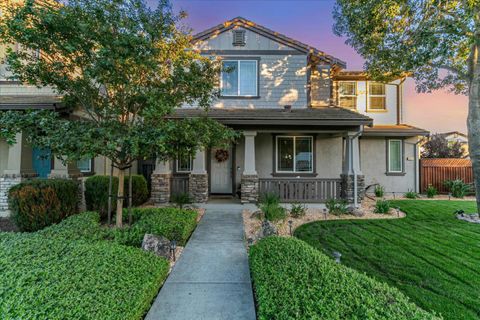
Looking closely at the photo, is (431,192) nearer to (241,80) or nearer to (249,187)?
(249,187)

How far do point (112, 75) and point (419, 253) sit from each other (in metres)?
7.62

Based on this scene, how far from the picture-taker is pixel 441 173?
43.4ft

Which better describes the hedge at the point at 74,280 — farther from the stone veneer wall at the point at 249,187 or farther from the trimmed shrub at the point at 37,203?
the stone veneer wall at the point at 249,187

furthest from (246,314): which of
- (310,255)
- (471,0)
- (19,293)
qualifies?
(471,0)

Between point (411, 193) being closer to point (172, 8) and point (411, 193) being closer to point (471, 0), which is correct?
point (471, 0)

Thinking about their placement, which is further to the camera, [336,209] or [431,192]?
[431,192]

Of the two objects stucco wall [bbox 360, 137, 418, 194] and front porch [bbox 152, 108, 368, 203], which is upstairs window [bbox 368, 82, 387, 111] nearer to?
stucco wall [bbox 360, 137, 418, 194]

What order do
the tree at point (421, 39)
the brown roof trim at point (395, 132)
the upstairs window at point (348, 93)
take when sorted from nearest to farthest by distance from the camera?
the tree at point (421, 39) → the brown roof trim at point (395, 132) → the upstairs window at point (348, 93)

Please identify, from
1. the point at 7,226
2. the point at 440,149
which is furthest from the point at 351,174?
the point at 7,226

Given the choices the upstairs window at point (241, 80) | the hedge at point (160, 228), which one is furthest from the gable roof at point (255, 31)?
the hedge at point (160, 228)

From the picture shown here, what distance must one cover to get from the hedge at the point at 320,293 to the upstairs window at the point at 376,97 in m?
12.4

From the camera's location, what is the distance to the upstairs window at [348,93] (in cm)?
1329

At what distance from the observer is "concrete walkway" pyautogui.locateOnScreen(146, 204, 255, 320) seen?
3109mm

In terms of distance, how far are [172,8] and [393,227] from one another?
8.42 m
